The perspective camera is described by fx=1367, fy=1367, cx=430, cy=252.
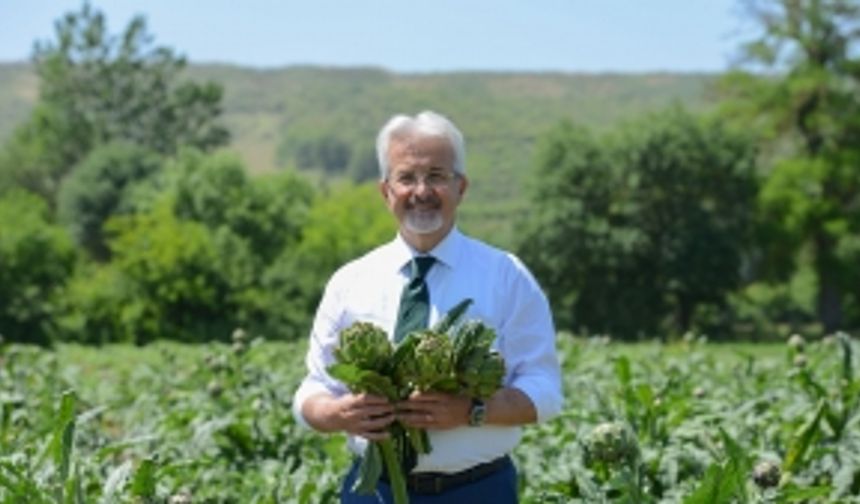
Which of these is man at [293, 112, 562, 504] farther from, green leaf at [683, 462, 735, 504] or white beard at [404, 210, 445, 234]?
green leaf at [683, 462, 735, 504]

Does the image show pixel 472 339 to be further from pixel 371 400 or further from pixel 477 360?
pixel 371 400

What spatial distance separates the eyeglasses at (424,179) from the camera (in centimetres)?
325

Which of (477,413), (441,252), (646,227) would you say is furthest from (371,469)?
(646,227)

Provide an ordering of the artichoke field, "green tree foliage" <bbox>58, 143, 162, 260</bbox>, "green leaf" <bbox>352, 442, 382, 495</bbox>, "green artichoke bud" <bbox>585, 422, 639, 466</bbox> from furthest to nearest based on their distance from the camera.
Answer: "green tree foliage" <bbox>58, 143, 162, 260</bbox>, the artichoke field, "green artichoke bud" <bbox>585, 422, 639, 466</bbox>, "green leaf" <bbox>352, 442, 382, 495</bbox>

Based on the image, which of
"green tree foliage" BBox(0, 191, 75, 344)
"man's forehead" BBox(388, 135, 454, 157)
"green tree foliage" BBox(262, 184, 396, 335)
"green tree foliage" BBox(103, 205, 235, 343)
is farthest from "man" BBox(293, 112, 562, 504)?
"green tree foliage" BBox(262, 184, 396, 335)

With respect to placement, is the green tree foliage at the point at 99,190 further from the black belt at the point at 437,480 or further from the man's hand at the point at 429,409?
the man's hand at the point at 429,409

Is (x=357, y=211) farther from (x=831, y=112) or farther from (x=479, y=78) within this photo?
(x=479, y=78)

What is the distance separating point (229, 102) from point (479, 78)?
88.4 ft

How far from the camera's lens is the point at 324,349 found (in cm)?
343

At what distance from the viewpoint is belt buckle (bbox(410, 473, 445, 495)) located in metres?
3.33

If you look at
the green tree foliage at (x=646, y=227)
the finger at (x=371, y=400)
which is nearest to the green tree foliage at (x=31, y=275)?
the green tree foliage at (x=646, y=227)

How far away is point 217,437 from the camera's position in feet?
20.1

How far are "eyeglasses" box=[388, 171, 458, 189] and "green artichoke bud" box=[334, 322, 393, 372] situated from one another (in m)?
0.52

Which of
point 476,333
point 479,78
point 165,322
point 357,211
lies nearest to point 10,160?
point 357,211
